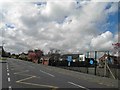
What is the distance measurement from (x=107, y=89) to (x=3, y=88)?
232 inches

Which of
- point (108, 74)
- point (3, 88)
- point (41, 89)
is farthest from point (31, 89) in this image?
point (108, 74)

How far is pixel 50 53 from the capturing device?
107m

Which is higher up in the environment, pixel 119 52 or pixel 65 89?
pixel 119 52

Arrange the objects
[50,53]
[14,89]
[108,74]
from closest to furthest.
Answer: [14,89]
[108,74]
[50,53]

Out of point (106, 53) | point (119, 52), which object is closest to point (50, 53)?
point (119, 52)

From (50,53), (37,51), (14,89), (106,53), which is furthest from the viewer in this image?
(37,51)

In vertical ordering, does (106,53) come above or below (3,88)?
above

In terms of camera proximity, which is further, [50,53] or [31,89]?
[50,53]

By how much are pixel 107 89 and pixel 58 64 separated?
37.3 meters

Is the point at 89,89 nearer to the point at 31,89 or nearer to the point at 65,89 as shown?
the point at 65,89

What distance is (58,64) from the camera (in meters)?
52.0

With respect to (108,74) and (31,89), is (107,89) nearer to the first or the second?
(31,89)

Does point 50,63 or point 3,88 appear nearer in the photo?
point 3,88

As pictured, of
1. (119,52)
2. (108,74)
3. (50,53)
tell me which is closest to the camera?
(108,74)
